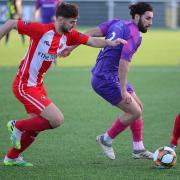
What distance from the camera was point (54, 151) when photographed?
9.21m

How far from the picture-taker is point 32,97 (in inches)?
316

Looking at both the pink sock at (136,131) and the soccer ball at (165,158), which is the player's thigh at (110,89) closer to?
the pink sock at (136,131)

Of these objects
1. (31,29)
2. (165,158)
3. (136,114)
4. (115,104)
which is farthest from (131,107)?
(31,29)

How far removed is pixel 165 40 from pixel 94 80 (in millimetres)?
21125

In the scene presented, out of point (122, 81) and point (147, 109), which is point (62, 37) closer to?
point (122, 81)

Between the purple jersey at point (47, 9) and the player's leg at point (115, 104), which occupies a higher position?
the player's leg at point (115, 104)

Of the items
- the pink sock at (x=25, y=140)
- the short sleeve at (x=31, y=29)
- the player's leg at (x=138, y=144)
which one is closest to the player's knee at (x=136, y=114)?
the player's leg at (x=138, y=144)

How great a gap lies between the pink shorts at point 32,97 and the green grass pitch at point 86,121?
67cm

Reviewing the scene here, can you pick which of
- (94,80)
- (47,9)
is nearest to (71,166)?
(94,80)

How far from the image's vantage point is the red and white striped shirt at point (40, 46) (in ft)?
26.1

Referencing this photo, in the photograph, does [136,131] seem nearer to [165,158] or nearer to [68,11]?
[165,158]

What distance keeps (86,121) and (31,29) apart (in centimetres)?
403

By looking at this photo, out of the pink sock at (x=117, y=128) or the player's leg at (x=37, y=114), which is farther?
the pink sock at (x=117, y=128)

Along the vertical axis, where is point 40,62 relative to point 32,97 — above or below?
above
